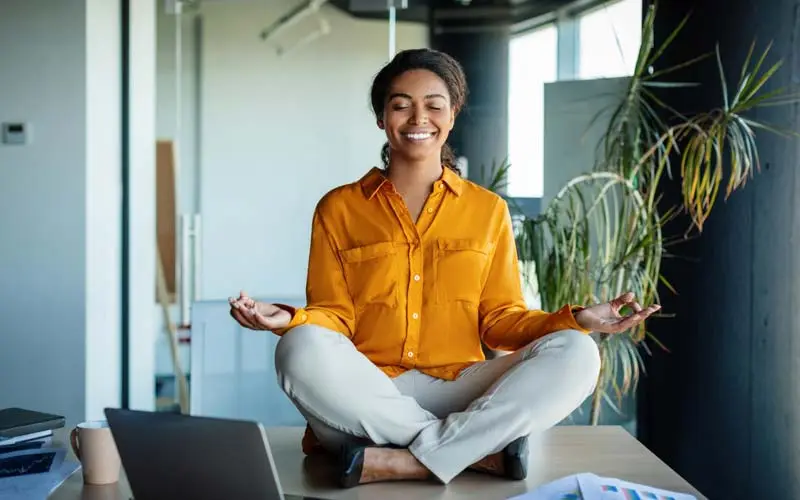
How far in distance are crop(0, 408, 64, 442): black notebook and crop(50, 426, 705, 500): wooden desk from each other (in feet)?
0.26

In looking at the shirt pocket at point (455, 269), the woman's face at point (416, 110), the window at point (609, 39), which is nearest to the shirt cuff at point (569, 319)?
the shirt pocket at point (455, 269)

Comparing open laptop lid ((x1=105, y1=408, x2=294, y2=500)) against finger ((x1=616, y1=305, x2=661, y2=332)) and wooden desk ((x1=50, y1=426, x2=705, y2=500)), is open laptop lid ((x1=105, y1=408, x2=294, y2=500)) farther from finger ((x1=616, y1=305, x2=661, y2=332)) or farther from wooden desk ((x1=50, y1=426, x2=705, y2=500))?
finger ((x1=616, y1=305, x2=661, y2=332))

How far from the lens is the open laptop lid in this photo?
1.41 m

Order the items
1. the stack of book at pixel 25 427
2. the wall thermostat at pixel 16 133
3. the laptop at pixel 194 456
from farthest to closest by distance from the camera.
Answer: the wall thermostat at pixel 16 133 < the stack of book at pixel 25 427 < the laptop at pixel 194 456

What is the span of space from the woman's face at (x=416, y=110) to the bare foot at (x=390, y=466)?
0.68 metres

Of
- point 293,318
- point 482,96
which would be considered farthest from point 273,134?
point 293,318

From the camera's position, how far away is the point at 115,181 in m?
3.68

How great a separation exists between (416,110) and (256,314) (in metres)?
0.59

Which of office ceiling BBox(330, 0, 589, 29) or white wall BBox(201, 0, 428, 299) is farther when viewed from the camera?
white wall BBox(201, 0, 428, 299)

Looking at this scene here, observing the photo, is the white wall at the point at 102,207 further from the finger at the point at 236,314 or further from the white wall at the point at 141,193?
the finger at the point at 236,314

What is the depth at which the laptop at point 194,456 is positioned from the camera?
4.64 feet

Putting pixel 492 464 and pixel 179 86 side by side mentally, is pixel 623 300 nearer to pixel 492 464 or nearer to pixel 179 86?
pixel 492 464

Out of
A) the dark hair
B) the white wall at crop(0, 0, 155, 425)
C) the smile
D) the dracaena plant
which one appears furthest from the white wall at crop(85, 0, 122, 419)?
the smile

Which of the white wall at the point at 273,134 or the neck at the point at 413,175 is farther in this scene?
the white wall at the point at 273,134
